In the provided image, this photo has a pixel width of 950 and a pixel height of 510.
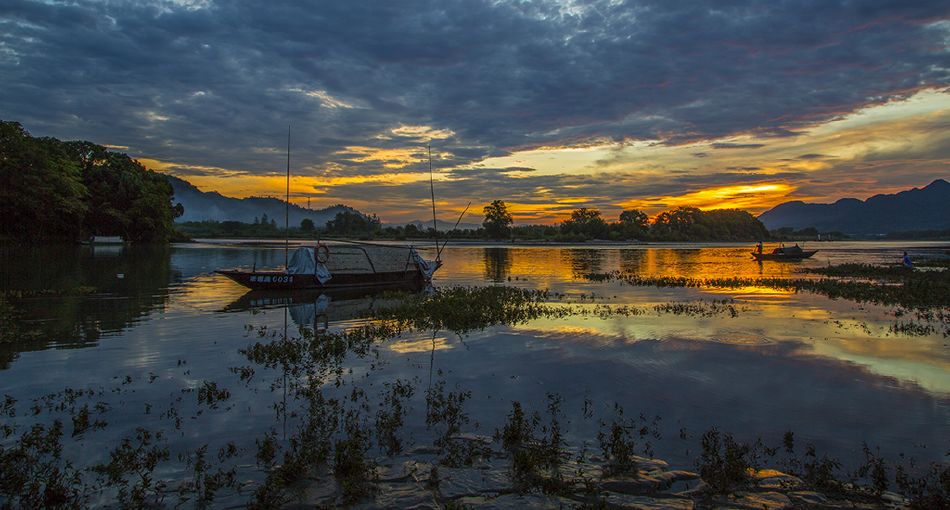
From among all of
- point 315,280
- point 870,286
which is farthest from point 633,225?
point 315,280

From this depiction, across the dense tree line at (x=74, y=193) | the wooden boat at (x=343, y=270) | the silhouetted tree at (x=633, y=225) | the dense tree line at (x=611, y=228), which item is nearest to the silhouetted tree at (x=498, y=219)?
the dense tree line at (x=611, y=228)

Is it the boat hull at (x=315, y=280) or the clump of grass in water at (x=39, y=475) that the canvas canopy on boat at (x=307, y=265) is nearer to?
the boat hull at (x=315, y=280)

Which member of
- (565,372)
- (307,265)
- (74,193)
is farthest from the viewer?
(74,193)

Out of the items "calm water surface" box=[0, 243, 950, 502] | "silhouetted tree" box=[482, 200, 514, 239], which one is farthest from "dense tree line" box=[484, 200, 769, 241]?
"calm water surface" box=[0, 243, 950, 502]

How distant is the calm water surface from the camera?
9398mm

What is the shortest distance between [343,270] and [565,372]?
2321cm

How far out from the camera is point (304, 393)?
11.2m

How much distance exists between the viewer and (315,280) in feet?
105

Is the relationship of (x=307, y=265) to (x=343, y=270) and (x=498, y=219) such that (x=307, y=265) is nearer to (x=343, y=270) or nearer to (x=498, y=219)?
(x=343, y=270)

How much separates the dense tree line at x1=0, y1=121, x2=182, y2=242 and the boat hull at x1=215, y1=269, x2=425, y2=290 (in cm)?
5549

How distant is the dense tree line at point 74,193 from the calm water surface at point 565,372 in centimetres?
5718

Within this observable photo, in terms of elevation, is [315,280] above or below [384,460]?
above

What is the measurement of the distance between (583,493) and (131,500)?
5.96m

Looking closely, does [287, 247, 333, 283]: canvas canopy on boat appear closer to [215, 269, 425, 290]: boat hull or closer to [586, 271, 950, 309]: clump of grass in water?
[215, 269, 425, 290]: boat hull
